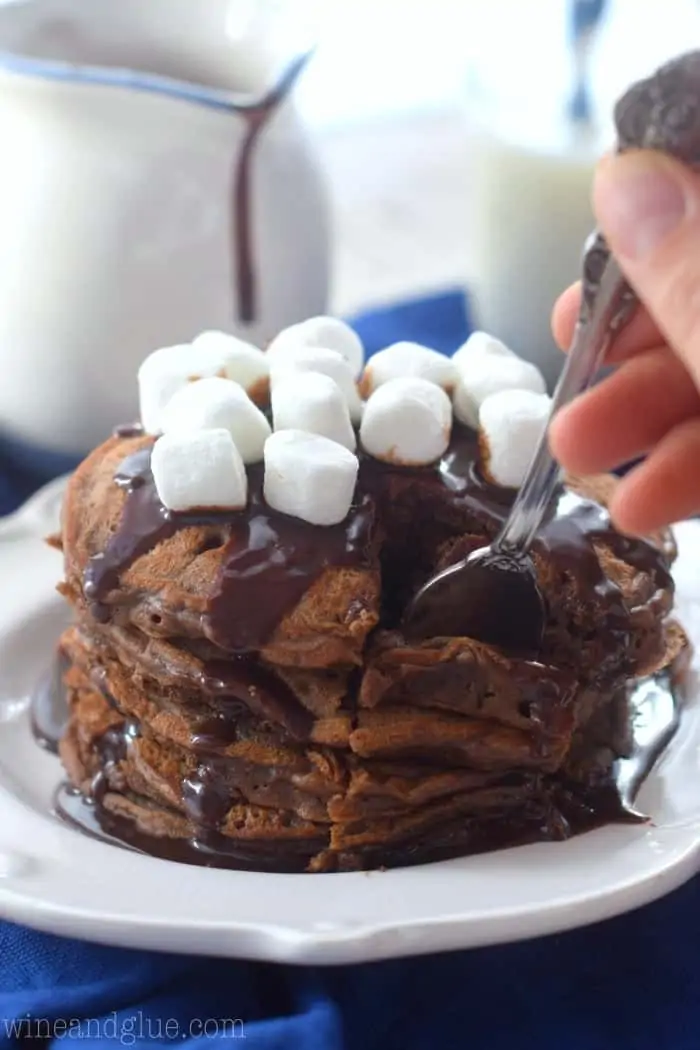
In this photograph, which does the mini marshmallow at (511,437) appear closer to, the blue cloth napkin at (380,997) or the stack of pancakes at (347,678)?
the stack of pancakes at (347,678)

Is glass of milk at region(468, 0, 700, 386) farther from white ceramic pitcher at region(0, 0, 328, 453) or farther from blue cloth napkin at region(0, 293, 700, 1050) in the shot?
blue cloth napkin at region(0, 293, 700, 1050)

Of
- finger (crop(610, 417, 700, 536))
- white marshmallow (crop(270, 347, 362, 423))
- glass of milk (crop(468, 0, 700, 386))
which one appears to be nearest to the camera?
finger (crop(610, 417, 700, 536))

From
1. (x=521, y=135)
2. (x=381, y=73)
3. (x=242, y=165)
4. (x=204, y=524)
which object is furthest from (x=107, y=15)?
(x=381, y=73)

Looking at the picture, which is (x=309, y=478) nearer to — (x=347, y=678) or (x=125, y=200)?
(x=347, y=678)

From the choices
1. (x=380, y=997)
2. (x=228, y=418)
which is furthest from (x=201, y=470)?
(x=380, y=997)

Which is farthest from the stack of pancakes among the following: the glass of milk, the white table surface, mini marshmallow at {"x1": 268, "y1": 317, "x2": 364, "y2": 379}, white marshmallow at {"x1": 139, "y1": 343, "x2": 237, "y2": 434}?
the white table surface

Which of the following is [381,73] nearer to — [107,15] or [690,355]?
[107,15]
